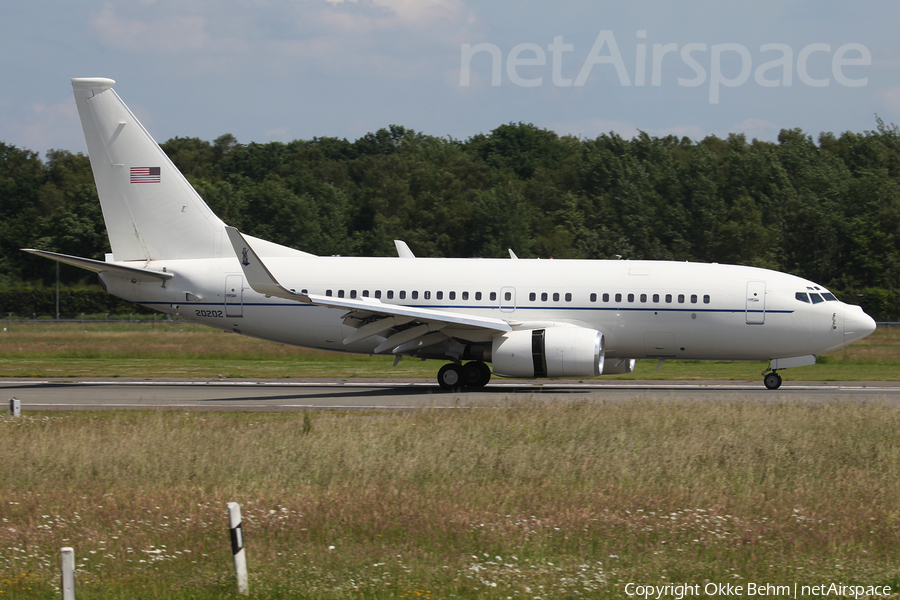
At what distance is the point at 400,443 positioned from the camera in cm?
1417

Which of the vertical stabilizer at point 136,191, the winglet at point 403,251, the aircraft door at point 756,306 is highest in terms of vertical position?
the vertical stabilizer at point 136,191

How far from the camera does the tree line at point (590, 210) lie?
63.2 m

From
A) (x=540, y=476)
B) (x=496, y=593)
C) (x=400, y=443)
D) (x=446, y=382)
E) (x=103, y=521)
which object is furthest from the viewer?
(x=446, y=382)

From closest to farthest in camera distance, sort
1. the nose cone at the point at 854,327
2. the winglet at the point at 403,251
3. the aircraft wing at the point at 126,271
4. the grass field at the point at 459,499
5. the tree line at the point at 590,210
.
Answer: the grass field at the point at 459,499 → the nose cone at the point at 854,327 → the aircraft wing at the point at 126,271 → the winglet at the point at 403,251 → the tree line at the point at 590,210

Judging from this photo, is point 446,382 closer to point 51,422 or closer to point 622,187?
point 51,422

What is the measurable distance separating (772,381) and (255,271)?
14.2 m

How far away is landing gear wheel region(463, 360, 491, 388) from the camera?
2495 centimetres

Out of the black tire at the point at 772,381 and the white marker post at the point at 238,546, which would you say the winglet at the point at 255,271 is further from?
the white marker post at the point at 238,546

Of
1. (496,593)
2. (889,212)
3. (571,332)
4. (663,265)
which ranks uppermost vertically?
(889,212)

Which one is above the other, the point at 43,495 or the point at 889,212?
the point at 889,212

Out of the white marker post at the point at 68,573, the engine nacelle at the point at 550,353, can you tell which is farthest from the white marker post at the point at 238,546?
the engine nacelle at the point at 550,353

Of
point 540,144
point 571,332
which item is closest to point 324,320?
point 571,332

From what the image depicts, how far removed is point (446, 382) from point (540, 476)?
12892 millimetres

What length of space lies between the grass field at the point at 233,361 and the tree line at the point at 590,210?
1967 centimetres
